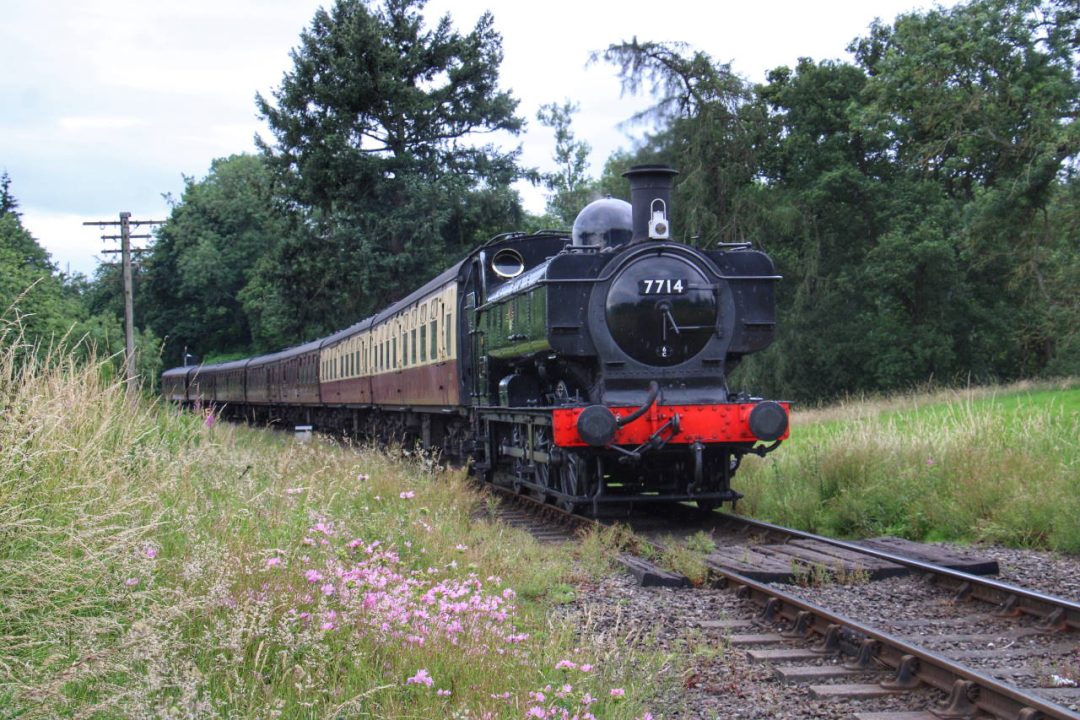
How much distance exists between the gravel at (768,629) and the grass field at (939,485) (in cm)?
91

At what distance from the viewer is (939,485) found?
34.7 ft

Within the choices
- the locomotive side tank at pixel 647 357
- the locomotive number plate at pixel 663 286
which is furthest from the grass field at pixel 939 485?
the locomotive number plate at pixel 663 286

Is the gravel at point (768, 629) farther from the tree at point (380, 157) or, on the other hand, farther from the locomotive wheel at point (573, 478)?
the tree at point (380, 157)

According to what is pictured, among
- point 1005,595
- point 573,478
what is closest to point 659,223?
point 573,478

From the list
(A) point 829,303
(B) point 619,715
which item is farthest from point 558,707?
(A) point 829,303

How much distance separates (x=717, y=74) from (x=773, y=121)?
710 centimetres

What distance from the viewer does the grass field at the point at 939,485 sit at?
365 inches

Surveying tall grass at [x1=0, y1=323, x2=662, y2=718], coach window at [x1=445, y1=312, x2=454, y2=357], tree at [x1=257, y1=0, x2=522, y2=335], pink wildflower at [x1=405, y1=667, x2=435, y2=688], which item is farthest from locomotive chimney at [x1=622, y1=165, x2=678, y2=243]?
tree at [x1=257, y1=0, x2=522, y2=335]

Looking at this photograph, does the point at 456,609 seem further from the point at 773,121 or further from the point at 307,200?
the point at 773,121

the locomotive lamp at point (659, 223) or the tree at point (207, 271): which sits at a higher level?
the tree at point (207, 271)

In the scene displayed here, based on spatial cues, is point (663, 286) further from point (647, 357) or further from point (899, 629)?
point (899, 629)

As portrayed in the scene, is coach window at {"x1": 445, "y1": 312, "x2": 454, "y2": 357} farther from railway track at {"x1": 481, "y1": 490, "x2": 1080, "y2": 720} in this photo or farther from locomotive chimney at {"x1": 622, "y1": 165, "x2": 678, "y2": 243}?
railway track at {"x1": 481, "y1": 490, "x2": 1080, "y2": 720}

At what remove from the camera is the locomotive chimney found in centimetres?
1020

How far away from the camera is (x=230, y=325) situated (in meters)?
Result: 69.2
